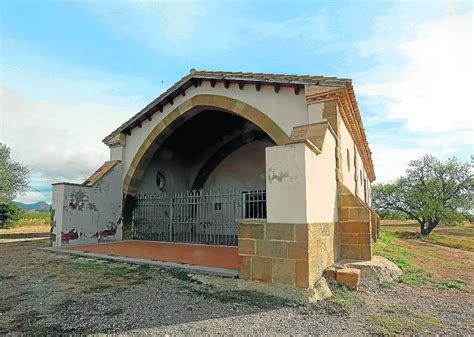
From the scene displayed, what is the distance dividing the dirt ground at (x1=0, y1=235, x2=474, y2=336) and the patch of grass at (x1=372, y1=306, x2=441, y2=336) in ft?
0.04

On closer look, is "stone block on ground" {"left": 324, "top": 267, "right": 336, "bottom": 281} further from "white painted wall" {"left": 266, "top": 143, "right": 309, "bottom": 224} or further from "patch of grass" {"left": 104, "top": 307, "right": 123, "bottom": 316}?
"patch of grass" {"left": 104, "top": 307, "right": 123, "bottom": 316}

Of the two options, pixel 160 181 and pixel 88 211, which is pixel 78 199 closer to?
pixel 88 211

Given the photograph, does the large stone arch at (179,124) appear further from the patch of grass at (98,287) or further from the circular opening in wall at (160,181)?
the patch of grass at (98,287)

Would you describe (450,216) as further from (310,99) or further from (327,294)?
(327,294)

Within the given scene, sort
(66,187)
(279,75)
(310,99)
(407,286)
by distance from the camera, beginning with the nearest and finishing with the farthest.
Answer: (407,286) → (310,99) → (279,75) → (66,187)

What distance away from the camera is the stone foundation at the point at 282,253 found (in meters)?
4.69

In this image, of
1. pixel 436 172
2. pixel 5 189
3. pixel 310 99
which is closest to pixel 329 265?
pixel 310 99

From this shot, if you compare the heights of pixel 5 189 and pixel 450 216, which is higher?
pixel 5 189

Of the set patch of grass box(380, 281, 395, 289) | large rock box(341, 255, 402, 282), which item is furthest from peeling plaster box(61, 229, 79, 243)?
patch of grass box(380, 281, 395, 289)

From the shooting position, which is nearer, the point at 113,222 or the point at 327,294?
the point at 327,294

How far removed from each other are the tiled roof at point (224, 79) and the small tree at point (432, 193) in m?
22.4

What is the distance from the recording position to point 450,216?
2406cm

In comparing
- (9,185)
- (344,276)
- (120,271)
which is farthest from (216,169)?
(9,185)

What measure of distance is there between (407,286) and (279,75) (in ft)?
18.5
